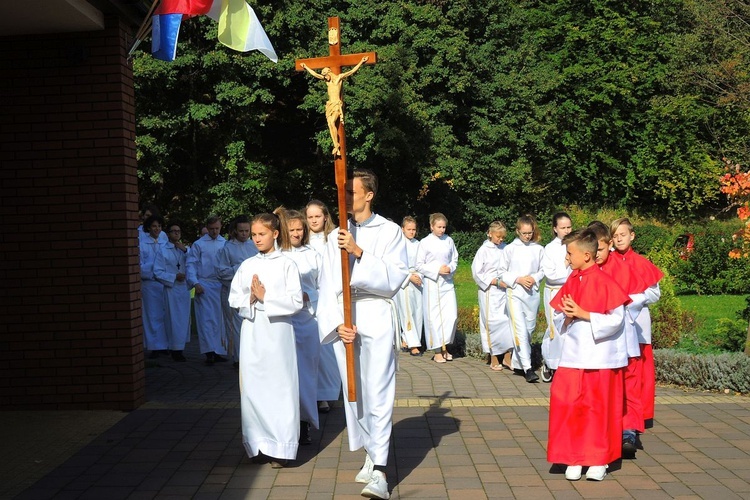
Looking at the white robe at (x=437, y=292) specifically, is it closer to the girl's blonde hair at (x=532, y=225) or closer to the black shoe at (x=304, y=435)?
the girl's blonde hair at (x=532, y=225)

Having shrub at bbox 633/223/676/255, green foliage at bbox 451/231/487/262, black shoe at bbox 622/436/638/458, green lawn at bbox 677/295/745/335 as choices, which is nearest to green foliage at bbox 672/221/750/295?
green lawn at bbox 677/295/745/335

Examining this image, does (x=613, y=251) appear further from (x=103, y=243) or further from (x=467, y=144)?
(x=467, y=144)

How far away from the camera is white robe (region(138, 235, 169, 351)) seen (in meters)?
13.6

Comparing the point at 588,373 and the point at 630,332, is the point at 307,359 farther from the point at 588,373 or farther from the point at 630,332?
the point at 630,332

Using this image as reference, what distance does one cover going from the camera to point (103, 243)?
29.1ft

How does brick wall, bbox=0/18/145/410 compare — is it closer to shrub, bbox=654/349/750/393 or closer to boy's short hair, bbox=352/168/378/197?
boy's short hair, bbox=352/168/378/197

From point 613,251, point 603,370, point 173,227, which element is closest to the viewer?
point 603,370

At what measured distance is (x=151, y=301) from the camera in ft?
45.1

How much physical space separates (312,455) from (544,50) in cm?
4078

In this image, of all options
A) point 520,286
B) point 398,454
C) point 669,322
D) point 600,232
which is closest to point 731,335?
point 669,322

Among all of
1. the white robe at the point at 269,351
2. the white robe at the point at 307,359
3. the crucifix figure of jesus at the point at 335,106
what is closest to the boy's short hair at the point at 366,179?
the crucifix figure of jesus at the point at 335,106

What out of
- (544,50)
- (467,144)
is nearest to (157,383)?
(467,144)

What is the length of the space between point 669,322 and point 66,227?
27.3 feet

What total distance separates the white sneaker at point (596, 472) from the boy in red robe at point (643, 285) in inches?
54.9
